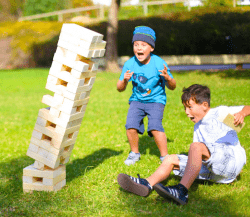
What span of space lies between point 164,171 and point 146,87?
1.27 metres

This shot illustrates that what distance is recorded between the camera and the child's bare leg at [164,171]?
3064 mm

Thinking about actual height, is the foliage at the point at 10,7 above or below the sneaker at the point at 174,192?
above

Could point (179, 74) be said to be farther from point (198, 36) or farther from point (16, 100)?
point (16, 100)

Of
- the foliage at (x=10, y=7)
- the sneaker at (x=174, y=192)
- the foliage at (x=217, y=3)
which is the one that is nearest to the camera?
the sneaker at (x=174, y=192)

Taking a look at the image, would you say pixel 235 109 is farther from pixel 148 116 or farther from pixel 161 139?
pixel 148 116

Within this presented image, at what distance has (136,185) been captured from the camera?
300cm

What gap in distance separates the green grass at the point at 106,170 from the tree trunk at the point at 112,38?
7.02m

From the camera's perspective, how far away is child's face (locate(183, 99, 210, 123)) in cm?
309

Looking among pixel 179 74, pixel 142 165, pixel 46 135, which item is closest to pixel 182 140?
pixel 142 165

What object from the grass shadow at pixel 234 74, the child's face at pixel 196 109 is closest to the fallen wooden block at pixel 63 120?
the child's face at pixel 196 109

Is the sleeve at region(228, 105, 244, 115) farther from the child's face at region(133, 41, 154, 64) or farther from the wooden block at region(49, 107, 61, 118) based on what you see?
the wooden block at region(49, 107, 61, 118)

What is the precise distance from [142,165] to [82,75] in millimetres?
1462

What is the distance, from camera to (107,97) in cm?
989

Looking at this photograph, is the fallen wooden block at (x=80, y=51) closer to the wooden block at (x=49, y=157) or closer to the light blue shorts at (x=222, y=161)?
the wooden block at (x=49, y=157)
